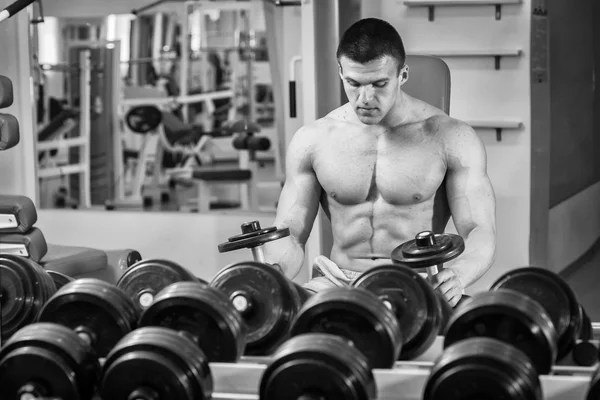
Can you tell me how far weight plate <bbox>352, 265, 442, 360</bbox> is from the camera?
168 cm

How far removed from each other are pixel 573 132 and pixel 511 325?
503 cm

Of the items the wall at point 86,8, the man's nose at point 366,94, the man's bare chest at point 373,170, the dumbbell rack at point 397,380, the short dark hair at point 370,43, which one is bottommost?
the dumbbell rack at point 397,380

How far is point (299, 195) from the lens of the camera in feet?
9.15

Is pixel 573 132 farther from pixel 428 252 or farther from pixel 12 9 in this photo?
pixel 428 252

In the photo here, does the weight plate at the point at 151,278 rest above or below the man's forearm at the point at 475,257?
above

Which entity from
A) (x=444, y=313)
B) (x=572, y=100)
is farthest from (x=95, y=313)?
(x=572, y=100)

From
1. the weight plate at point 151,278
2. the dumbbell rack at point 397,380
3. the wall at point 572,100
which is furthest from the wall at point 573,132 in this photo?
the dumbbell rack at point 397,380

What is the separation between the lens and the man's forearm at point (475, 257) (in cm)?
241

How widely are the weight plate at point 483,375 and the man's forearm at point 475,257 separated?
3.30 feet

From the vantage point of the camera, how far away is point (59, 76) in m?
8.96

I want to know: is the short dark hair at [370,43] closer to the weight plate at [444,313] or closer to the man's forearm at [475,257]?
the man's forearm at [475,257]

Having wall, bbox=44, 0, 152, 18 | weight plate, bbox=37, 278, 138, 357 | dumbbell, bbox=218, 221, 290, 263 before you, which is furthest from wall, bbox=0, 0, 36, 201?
weight plate, bbox=37, 278, 138, 357

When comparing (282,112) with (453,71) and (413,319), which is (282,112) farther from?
(413,319)

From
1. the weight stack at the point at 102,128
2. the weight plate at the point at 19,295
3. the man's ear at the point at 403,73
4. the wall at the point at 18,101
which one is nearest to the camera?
the weight plate at the point at 19,295
